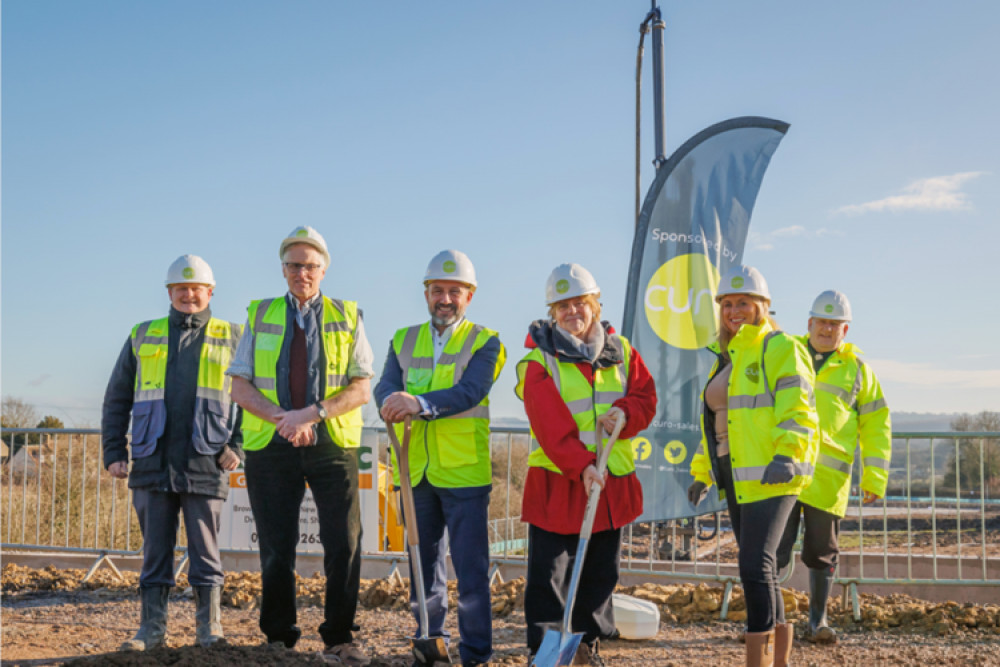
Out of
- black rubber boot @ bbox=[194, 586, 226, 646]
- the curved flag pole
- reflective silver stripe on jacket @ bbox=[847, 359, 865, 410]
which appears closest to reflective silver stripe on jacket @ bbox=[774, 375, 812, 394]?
reflective silver stripe on jacket @ bbox=[847, 359, 865, 410]

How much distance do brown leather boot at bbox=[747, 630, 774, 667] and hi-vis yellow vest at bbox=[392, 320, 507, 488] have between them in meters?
1.55

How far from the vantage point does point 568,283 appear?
436 cm

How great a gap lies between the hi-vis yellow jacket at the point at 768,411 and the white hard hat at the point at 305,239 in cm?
240

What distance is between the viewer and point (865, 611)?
6.41 m

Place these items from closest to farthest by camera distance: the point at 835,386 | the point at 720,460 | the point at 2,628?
the point at 720,460 → the point at 835,386 → the point at 2,628

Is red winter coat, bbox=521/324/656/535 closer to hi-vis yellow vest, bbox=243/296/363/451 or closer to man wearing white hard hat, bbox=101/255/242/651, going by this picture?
hi-vis yellow vest, bbox=243/296/363/451

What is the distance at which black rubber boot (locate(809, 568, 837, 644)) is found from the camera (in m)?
5.69

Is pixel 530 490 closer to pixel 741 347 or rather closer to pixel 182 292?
pixel 741 347

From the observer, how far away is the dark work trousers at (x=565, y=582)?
418 cm

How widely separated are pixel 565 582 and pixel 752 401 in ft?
4.35

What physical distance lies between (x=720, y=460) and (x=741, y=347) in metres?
Result: 0.64

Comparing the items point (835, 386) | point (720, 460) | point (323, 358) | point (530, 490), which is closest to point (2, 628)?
point (323, 358)

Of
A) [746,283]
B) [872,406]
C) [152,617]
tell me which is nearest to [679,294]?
[872,406]

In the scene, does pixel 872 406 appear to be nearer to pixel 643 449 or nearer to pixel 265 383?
pixel 643 449
